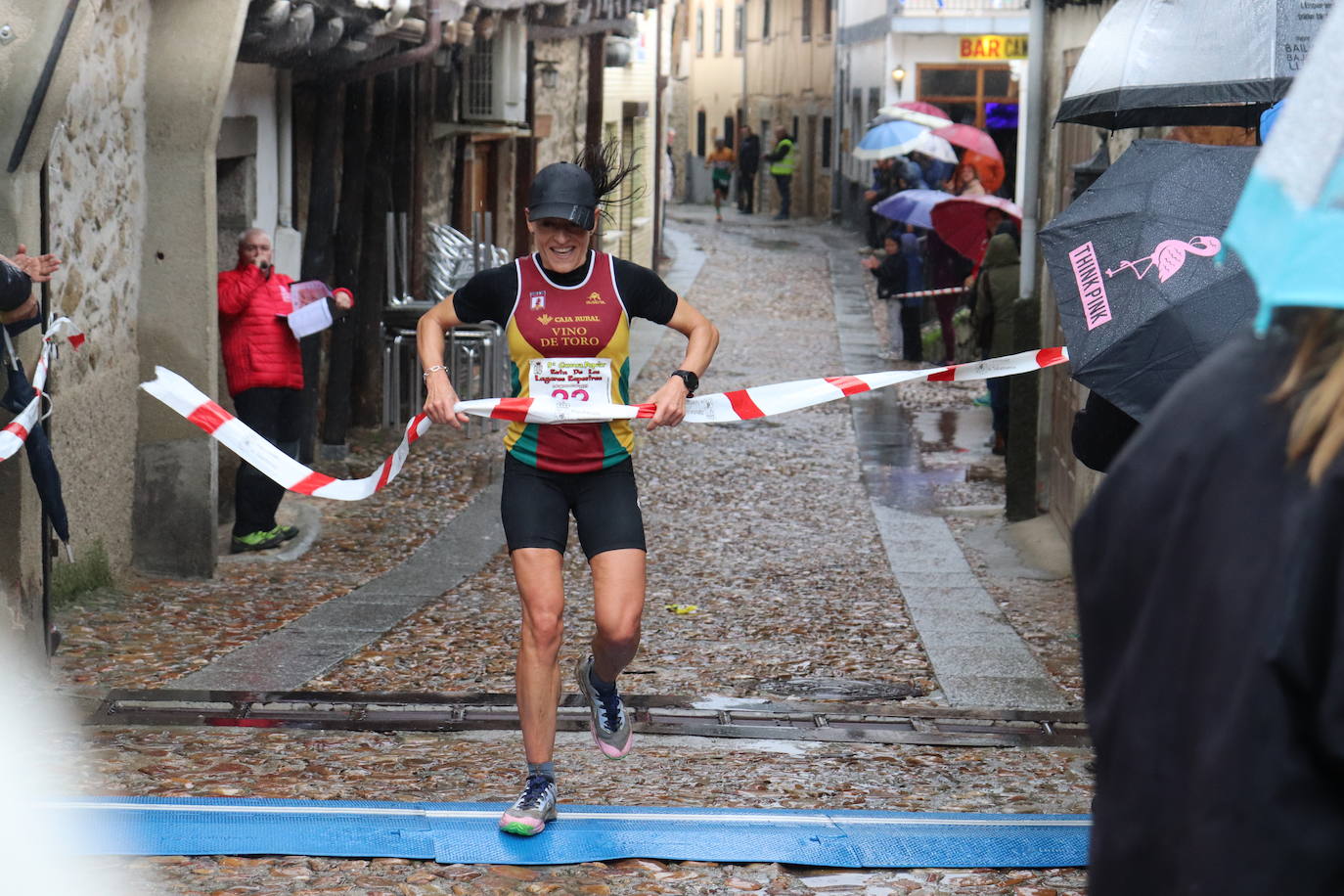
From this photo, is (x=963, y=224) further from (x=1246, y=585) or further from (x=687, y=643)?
(x=1246, y=585)

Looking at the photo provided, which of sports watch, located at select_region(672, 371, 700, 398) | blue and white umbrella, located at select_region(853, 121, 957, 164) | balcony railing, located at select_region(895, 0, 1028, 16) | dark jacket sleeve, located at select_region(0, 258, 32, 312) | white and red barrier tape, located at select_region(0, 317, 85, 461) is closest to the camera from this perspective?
sports watch, located at select_region(672, 371, 700, 398)

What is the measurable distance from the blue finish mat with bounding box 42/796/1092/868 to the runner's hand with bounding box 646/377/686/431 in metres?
1.06

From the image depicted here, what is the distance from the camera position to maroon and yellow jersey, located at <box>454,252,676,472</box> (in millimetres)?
5094

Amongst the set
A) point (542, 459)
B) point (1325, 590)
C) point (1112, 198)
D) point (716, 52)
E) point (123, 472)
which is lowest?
point (123, 472)

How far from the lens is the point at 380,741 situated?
5945mm

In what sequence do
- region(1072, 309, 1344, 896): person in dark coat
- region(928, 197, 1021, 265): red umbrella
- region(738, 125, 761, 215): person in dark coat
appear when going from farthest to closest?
region(738, 125, 761, 215): person in dark coat → region(928, 197, 1021, 265): red umbrella → region(1072, 309, 1344, 896): person in dark coat

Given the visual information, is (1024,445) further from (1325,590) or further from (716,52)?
(716,52)

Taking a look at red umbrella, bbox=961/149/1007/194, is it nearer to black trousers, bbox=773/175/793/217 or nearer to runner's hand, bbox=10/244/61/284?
runner's hand, bbox=10/244/61/284

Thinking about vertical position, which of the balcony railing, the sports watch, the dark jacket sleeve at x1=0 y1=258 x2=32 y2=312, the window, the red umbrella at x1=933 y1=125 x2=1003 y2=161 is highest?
the balcony railing

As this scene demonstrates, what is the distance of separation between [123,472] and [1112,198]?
5402 mm

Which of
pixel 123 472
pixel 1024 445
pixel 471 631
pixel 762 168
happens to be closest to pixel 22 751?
pixel 471 631

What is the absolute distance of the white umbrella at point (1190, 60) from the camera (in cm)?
612

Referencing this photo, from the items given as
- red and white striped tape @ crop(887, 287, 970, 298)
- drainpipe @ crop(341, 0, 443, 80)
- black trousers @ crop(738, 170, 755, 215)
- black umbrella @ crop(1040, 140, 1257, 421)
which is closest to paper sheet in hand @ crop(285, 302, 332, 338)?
drainpipe @ crop(341, 0, 443, 80)

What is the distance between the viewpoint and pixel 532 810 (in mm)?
4836
